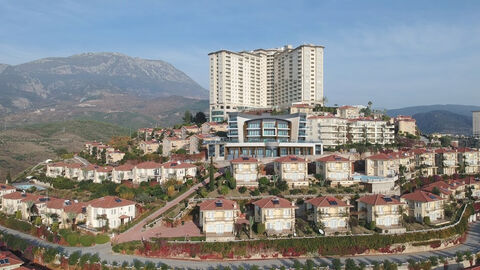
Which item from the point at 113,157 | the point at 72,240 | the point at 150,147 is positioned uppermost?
the point at 150,147

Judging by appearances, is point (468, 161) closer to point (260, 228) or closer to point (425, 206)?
point (425, 206)

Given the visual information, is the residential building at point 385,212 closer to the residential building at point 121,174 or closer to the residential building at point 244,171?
the residential building at point 244,171

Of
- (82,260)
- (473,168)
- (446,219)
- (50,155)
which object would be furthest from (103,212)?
(50,155)

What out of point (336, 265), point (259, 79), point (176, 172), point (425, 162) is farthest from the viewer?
point (259, 79)

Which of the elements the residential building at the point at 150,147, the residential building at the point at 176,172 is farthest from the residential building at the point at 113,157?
the residential building at the point at 176,172

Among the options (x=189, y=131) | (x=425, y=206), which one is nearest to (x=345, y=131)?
(x=189, y=131)

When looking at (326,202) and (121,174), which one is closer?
(326,202)

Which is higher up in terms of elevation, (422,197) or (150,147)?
(150,147)
